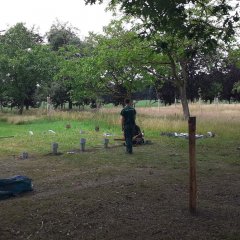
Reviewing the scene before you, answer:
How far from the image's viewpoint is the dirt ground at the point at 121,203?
5551 millimetres

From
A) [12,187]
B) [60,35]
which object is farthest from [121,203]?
[60,35]

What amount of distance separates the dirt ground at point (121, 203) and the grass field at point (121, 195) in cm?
1

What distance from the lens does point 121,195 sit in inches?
287

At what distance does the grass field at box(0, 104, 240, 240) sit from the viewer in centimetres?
561

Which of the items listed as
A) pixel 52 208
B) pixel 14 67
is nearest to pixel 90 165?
pixel 52 208

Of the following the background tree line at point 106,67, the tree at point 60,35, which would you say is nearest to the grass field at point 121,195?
the background tree line at point 106,67

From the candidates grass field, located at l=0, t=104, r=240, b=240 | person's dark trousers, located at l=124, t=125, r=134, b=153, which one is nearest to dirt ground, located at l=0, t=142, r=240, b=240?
grass field, located at l=0, t=104, r=240, b=240

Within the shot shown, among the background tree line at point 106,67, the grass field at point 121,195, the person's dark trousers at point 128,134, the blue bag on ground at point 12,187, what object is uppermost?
the background tree line at point 106,67

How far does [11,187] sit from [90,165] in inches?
138

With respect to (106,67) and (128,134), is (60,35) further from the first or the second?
(128,134)

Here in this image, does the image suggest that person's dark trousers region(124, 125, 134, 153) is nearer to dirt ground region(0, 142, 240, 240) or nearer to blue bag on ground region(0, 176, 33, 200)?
dirt ground region(0, 142, 240, 240)

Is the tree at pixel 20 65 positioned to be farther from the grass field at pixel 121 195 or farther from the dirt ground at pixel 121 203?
the dirt ground at pixel 121 203

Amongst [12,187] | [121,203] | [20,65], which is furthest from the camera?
[20,65]

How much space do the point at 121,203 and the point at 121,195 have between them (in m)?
0.49
